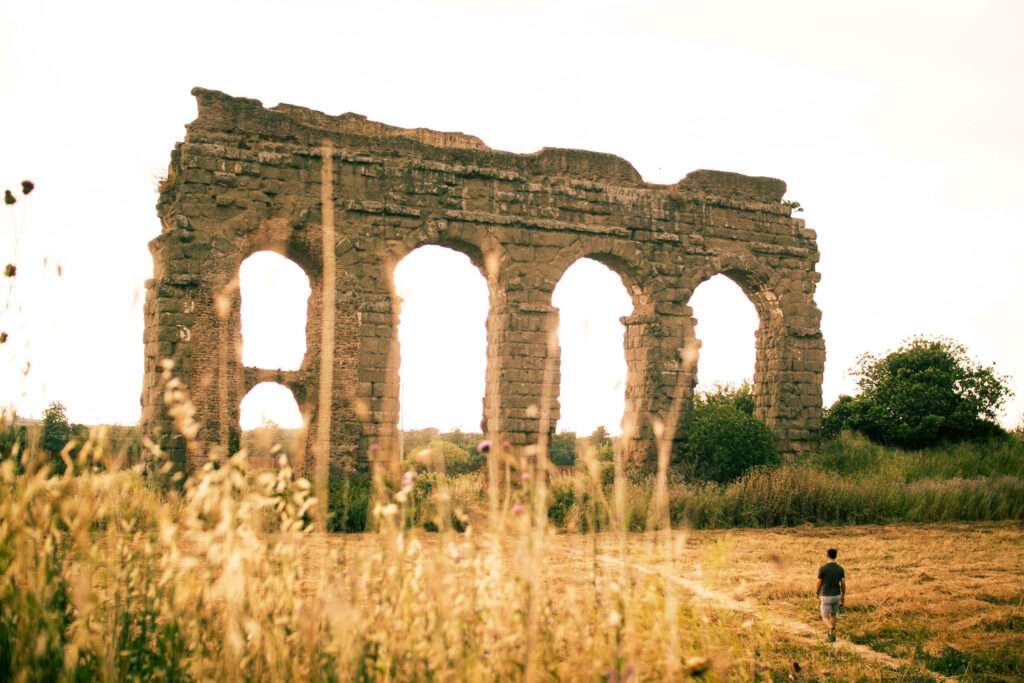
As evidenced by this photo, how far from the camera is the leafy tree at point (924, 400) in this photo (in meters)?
20.8

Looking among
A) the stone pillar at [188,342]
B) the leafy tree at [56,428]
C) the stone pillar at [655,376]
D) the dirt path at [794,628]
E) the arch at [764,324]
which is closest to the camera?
the dirt path at [794,628]

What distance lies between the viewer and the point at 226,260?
47.9 feet

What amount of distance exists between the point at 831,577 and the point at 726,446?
31.2 ft

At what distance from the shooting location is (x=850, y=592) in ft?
28.8

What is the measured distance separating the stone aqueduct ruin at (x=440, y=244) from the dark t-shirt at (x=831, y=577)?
6.13 m

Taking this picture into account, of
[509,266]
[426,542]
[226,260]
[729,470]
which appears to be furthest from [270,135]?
[729,470]

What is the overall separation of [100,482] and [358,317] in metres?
12.0

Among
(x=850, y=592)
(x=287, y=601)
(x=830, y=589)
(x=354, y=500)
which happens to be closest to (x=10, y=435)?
(x=287, y=601)

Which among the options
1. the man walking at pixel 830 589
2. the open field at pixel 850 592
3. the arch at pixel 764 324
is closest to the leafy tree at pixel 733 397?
the arch at pixel 764 324

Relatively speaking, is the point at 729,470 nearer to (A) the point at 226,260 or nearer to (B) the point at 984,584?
(B) the point at 984,584

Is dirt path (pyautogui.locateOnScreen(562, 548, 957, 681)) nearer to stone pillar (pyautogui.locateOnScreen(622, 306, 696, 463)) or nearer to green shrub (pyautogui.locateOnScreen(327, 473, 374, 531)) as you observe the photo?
green shrub (pyautogui.locateOnScreen(327, 473, 374, 531))

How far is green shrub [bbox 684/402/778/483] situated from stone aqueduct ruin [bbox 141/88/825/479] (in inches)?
29.1

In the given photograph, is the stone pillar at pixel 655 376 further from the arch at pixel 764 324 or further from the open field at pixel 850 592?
the open field at pixel 850 592

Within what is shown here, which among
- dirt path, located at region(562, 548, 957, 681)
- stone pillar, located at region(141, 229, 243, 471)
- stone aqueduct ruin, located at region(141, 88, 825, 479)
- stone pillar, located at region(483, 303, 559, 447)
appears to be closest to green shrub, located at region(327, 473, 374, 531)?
stone aqueduct ruin, located at region(141, 88, 825, 479)
